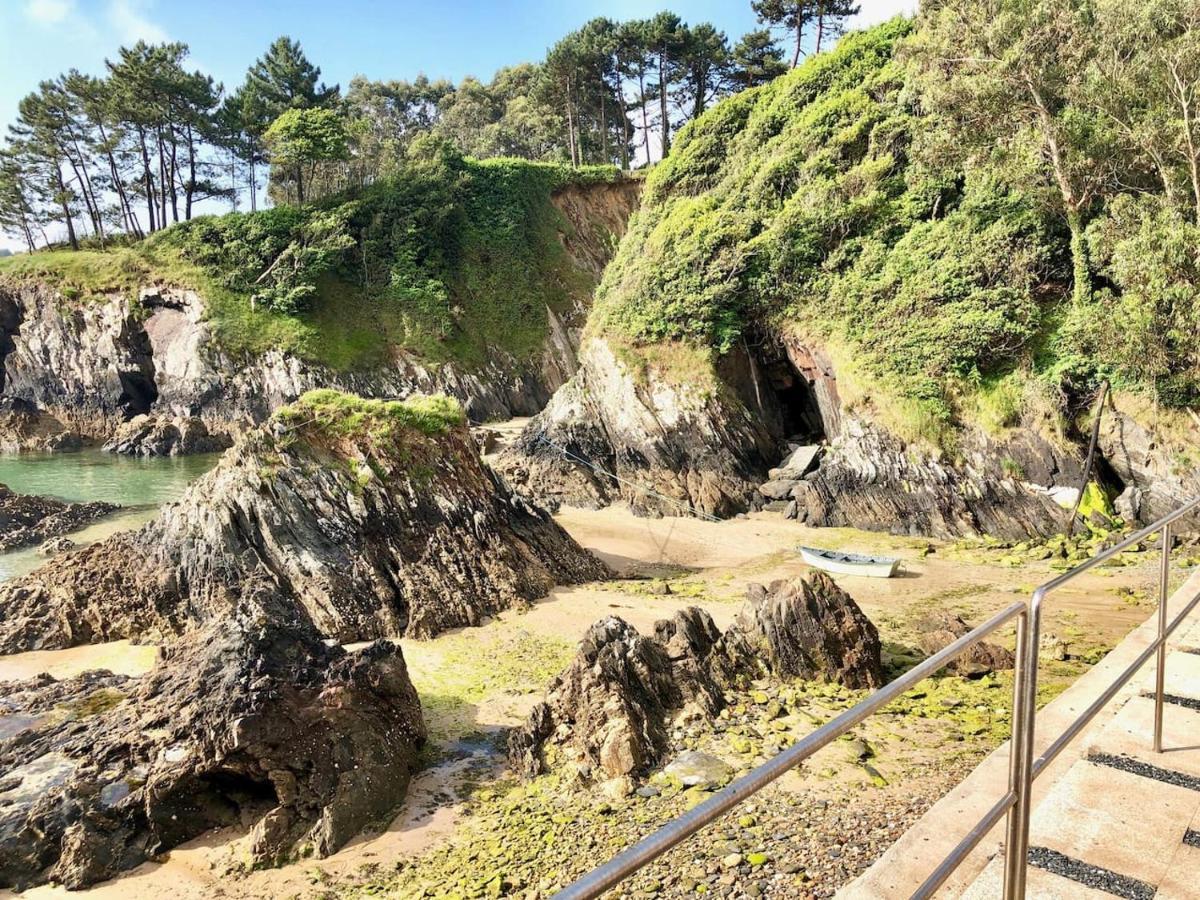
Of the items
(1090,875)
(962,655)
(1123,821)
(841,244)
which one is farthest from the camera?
(841,244)

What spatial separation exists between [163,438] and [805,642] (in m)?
38.4

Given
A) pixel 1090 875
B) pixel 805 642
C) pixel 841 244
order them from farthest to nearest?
pixel 841 244 → pixel 805 642 → pixel 1090 875

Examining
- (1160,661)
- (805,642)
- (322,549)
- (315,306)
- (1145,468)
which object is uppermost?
(315,306)

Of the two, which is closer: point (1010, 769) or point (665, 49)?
point (1010, 769)

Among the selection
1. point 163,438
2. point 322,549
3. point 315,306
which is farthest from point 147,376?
point 322,549

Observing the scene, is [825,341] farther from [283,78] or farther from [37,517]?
[283,78]

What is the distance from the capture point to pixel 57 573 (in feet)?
48.4

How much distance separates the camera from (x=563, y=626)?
14.4 m

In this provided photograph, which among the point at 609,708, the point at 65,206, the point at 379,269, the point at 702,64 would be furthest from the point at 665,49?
the point at 609,708

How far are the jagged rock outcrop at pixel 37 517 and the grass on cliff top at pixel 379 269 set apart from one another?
59.6 feet

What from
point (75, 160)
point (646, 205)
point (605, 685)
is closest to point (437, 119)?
point (75, 160)

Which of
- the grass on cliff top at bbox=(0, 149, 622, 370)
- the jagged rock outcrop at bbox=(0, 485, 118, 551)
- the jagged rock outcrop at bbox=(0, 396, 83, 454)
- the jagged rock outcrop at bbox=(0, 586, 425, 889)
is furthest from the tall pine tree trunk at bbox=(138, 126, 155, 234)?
the jagged rock outcrop at bbox=(0, 586, 425, 889)

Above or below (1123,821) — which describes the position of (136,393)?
above

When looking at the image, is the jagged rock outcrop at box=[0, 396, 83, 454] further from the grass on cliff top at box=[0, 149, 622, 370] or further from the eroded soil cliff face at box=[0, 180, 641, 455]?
the grass on cliff top at box=[0, 149, 622, 370]
